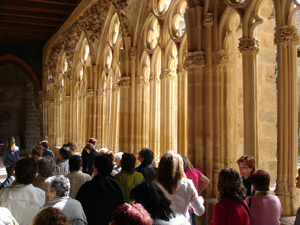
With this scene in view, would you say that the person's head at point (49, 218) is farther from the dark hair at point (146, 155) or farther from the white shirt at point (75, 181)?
the dark hair at point (146, 155)

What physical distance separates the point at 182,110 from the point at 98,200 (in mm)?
3035

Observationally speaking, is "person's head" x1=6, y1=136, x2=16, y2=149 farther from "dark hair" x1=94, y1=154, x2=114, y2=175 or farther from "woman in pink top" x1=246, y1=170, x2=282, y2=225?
"woman in pink top" x1=246, y1=170, x2=282, y2=225

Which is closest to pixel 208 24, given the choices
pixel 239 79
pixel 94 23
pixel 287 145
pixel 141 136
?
pixel 239 79

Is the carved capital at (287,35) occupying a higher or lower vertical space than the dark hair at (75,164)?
higher

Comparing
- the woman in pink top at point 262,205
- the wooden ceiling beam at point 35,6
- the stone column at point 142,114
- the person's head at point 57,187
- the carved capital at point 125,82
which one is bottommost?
the woman in pink top at point 262,205

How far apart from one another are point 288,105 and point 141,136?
12.5 feet

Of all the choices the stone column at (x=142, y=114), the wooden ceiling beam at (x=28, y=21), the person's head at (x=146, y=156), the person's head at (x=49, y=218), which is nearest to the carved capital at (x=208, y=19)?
the person's head at (x=146, y=156)

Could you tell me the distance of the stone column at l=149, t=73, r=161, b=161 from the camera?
625cm

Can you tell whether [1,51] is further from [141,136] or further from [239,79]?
[239,79]

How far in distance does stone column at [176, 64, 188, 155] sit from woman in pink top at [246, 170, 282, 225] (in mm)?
2823

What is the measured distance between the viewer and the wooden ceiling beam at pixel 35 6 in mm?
10156

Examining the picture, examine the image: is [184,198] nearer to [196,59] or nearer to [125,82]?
[196,59]

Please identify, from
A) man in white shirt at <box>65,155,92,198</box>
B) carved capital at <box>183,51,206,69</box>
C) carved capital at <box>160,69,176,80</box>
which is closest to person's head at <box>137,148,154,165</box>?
man in white shirt at <box>65,155,92,198</box>

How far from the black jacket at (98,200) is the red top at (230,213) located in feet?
2.59
